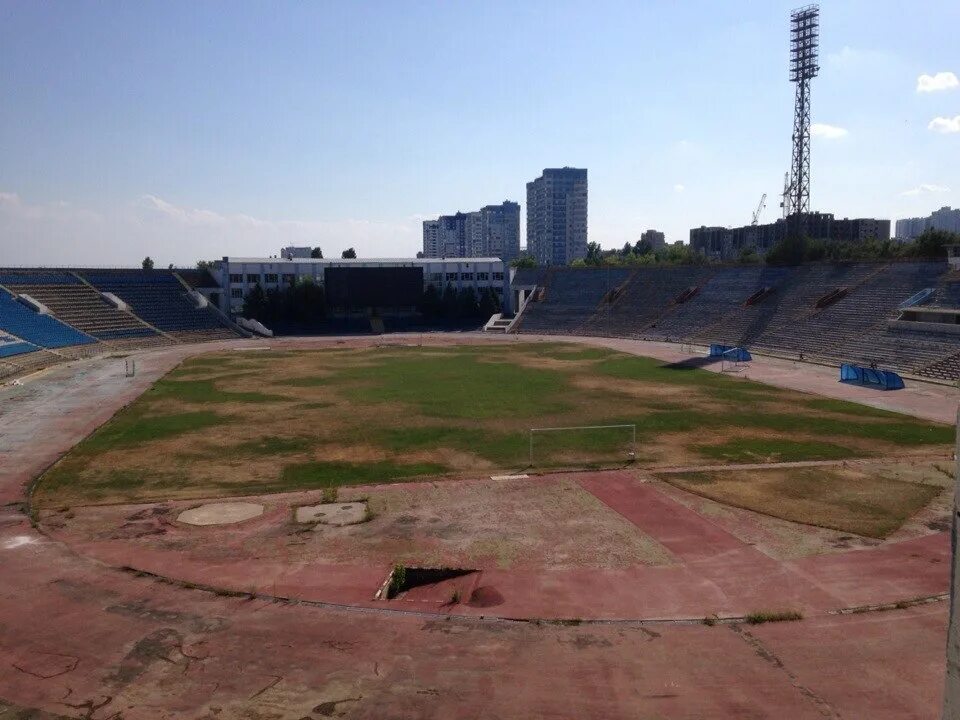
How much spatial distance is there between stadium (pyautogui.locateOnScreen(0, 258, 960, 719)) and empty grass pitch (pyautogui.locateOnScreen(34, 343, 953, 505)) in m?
0.25

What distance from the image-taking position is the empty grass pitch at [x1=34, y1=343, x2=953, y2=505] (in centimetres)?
2933

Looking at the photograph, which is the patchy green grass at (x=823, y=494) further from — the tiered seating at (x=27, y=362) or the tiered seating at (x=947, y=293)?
the tiered seating at (x=27, y=362)

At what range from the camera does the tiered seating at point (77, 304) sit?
3216 inches

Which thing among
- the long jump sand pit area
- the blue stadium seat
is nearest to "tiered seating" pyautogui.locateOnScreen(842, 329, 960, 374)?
the long jump sand pit area

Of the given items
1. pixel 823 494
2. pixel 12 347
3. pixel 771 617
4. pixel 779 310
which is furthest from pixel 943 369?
pixel 12 347

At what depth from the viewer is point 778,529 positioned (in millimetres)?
22062

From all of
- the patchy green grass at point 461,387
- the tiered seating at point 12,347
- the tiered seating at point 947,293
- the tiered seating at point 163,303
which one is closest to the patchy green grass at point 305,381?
the patchy green grass at point 461,387

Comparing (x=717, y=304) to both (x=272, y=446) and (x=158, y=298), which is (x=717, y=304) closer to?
(x=272, y=446)

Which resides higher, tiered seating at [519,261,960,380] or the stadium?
tiered seating at [519,261,960,380]

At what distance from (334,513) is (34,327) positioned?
66.8 metres

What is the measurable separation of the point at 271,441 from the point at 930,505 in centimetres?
2853

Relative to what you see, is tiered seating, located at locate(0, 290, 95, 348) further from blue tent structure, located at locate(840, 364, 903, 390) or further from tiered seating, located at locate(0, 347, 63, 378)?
blue tent structure, located at locate(840, 364, 903, 390)

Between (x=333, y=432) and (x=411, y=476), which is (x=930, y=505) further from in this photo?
(x=333, y=432)

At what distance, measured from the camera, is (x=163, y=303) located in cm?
9556
